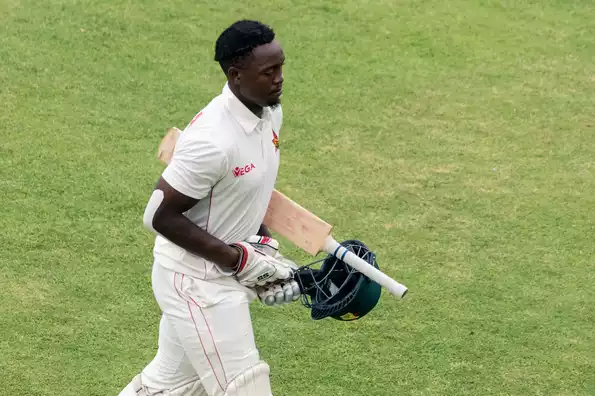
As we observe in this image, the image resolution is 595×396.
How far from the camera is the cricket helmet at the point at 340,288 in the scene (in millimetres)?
4796

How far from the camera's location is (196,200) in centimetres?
444

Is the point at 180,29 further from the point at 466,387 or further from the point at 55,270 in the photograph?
the point at 466,387

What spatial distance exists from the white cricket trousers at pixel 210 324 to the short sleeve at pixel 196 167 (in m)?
0.50

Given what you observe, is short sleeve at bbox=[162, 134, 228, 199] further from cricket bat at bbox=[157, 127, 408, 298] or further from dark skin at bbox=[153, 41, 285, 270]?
cricket bat at bbox=[157, 127, 408, 298]

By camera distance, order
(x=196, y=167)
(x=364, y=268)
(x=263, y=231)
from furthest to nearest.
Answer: (x=263, y=231) < (x=364, y=268) < (x=196, y=167)

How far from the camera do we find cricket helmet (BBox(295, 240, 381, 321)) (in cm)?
480

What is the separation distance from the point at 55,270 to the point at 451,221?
9.90ft

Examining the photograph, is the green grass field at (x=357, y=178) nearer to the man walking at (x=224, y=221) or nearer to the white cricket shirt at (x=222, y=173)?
the man walking at (x=224, y=221)

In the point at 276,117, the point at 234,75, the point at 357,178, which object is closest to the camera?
the point at 234,75

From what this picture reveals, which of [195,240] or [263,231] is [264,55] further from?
[263,231]

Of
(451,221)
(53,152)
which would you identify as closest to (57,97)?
(53,152)

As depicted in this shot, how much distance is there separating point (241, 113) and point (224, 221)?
513 millimetres

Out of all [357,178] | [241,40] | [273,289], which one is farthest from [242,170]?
[357,178]

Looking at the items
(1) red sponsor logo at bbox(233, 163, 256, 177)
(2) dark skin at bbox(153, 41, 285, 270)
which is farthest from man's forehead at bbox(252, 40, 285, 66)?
(1) red sponsor logo at bbox(233, 163, 256, 177)
